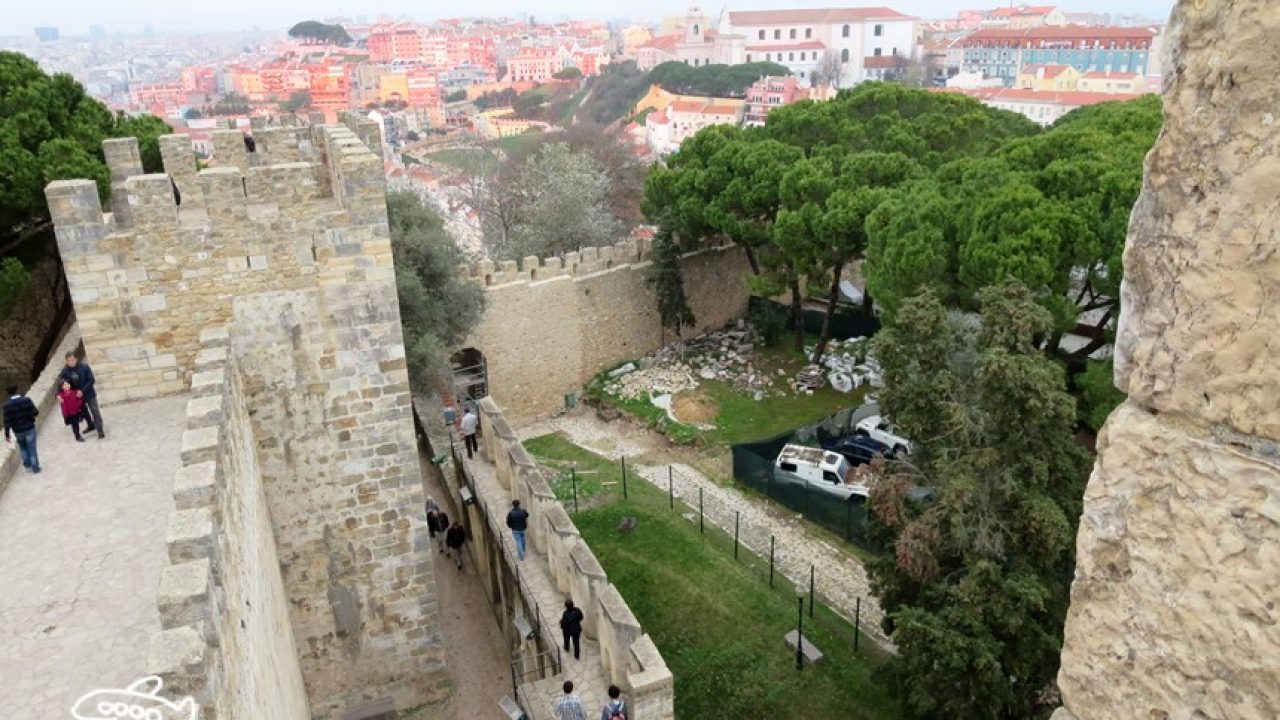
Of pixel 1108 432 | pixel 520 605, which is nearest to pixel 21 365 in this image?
pixel 520 605

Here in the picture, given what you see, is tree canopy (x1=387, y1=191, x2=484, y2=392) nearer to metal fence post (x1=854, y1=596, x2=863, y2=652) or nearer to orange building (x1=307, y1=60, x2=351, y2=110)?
metal fence post (x1=854, y1=596, x2=863, y2=652)

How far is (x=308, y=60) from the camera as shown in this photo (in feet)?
438

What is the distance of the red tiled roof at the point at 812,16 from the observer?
10394cm

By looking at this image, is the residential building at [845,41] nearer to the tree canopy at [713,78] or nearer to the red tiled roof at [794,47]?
the red tiled roof at [794,47]

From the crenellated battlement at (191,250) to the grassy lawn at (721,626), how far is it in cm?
634

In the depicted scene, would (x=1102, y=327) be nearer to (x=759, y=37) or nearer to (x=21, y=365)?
(x=21, y=365)

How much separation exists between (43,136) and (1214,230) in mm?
13350

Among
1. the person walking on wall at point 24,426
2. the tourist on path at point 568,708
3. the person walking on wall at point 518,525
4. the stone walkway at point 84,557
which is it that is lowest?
the tourist on path at point 568,708

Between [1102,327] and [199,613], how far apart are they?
14.8 meters

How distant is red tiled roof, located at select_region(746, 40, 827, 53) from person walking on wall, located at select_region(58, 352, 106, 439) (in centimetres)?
10549

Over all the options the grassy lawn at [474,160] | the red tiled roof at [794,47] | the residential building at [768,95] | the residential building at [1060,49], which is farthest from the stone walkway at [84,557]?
the red tiled roof at [794,47]

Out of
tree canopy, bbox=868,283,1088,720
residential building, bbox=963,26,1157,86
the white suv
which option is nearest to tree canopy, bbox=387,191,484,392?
the white suv

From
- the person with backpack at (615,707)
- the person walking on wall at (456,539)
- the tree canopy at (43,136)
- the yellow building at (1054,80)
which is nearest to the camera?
the person with backpack at (615,707)

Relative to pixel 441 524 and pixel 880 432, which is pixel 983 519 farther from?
pixel 880 432
